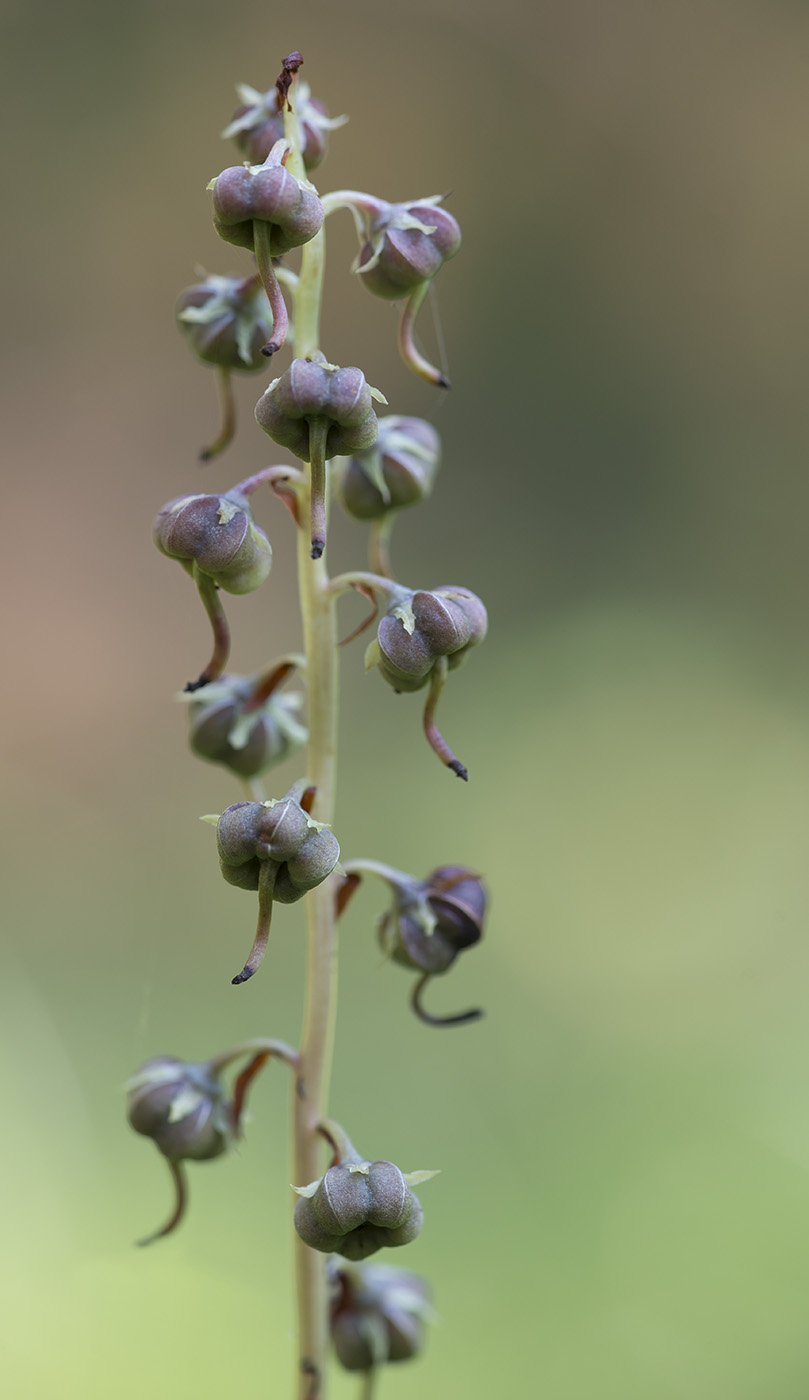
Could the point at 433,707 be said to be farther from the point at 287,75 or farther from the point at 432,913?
the point at 287,75

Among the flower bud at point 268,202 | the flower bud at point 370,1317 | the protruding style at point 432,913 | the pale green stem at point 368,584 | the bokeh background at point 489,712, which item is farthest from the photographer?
the bokeh background at point 489,712

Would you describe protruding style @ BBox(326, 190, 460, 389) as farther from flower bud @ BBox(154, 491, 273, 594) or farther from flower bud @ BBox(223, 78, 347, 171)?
flower bud @ BBox(154, 491, 273, 594)

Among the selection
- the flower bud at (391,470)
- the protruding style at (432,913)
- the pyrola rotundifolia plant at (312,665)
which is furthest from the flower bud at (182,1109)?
the flower bud at (391,470)

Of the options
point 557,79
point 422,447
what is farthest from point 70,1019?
point 557,79

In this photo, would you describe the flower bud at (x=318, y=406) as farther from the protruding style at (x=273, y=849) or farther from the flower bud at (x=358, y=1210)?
the flower bud at (x=358, y=1210)

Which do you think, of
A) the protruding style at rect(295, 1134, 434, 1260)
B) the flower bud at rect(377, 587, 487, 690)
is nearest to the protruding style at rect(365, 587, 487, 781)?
the flower bud at rect(377, 587, 487, 690)
